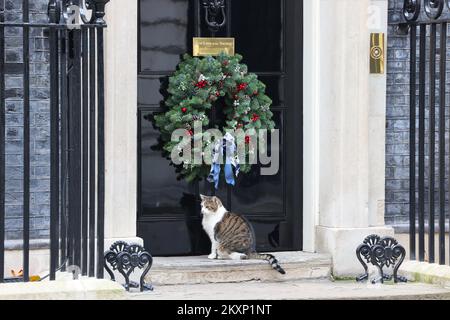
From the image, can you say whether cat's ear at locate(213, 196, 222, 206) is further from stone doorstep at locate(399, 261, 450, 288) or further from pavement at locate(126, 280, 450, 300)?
stone doorstep at locate(399, 261, 450, 288)

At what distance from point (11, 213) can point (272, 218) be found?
2.48 metres

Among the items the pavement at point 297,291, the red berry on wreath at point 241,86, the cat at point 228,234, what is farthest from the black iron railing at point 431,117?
the cat at point 228,234

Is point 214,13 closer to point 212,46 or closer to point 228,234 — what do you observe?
point 212,46

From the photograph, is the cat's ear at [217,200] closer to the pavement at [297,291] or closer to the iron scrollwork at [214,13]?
the pavement at [297,291]

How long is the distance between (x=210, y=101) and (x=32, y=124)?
1.57m

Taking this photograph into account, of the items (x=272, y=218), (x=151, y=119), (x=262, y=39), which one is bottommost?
(x=272, y=218)

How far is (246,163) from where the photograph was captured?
10.5m

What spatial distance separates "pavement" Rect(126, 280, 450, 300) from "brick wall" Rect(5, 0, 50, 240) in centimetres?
116

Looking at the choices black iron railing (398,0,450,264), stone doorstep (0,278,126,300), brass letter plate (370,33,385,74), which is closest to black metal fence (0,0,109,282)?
stone doorstep (0,278,126,300)

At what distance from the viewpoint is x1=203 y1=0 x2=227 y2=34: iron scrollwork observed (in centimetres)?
1047

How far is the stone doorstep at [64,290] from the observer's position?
7.29 metres

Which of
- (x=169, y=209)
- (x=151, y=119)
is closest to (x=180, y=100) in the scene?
(x=151, y=119)

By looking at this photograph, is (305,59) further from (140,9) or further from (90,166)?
(90,166)

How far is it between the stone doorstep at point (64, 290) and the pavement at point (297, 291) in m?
1.24
